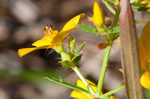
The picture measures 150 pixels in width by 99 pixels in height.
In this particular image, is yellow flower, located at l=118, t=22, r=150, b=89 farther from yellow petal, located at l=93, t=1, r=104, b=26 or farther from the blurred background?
the blurred background

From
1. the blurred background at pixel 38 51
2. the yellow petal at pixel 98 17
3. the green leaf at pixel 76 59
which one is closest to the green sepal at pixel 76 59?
the green leaf at pixel 76 59

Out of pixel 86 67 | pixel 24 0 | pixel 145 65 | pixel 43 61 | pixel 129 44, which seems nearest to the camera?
pixel 129 44

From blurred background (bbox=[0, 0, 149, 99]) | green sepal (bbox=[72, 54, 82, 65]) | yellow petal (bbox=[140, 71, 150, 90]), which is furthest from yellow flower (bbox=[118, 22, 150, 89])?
blurred background (bbox=[0, 0, 149, 99])

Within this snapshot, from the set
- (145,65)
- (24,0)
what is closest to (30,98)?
(24,0)

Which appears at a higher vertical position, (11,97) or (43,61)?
A: (43,61)

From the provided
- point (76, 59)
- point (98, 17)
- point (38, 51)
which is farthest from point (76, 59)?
point (38, 51)

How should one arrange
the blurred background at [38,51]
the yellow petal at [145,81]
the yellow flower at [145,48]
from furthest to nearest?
the blurred background at [38,51] → the yellow flower at [145,48] → the yellow petal at [145,81]

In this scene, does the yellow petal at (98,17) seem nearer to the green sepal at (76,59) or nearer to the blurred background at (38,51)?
the green sepal at (76,59)

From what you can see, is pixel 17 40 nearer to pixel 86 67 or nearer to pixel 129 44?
pixel 86 67
